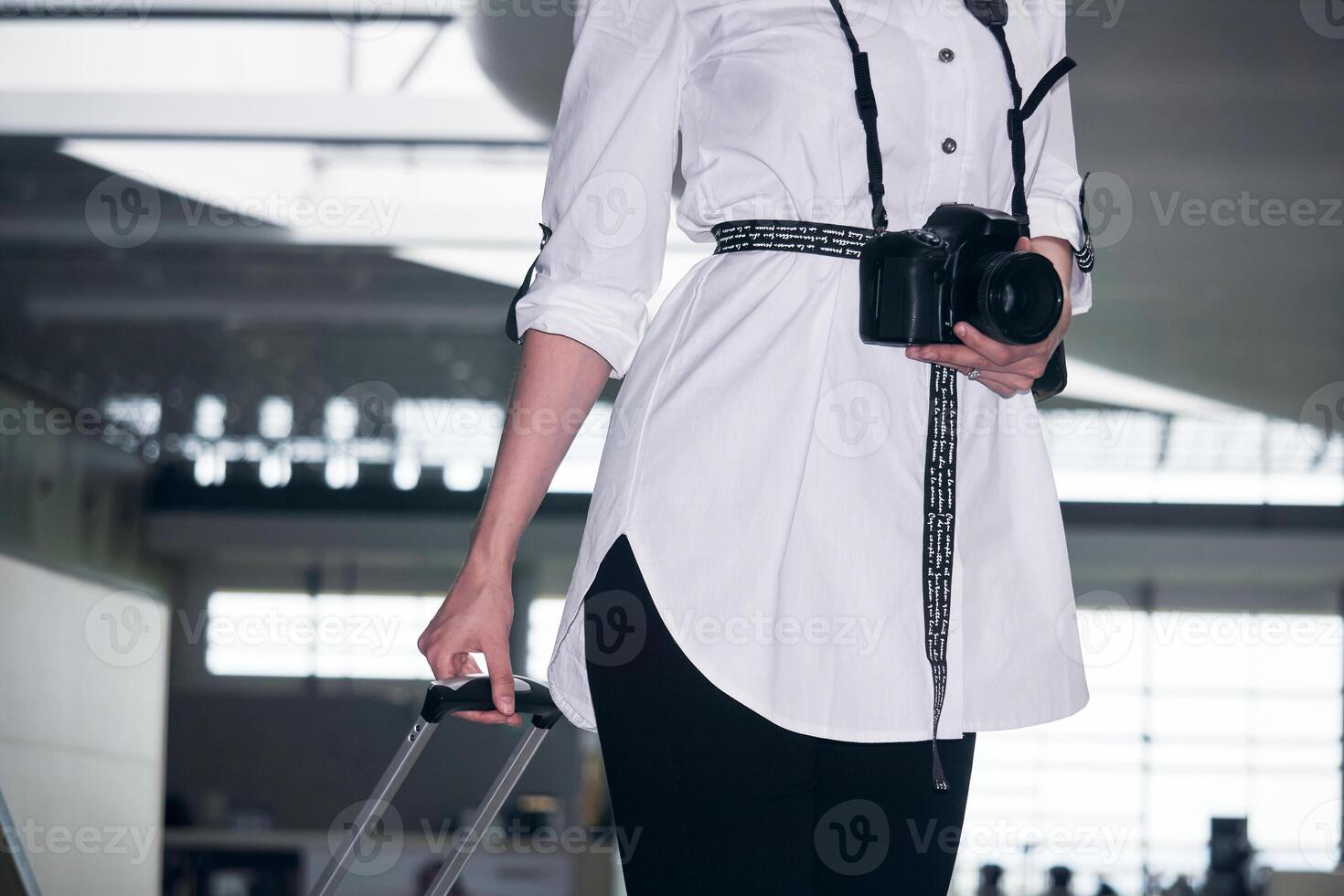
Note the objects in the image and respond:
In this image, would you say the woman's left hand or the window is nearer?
the woman's left hand

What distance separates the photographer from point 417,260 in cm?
653

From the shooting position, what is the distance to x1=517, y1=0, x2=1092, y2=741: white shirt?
0.61 m

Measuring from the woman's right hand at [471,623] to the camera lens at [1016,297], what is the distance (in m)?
0.27

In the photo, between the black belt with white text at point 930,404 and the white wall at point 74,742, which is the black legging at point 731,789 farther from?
the white wall at point 74,742

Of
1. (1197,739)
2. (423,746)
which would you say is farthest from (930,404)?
(1197,739)

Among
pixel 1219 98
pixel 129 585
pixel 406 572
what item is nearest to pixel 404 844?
pixel 1219 98

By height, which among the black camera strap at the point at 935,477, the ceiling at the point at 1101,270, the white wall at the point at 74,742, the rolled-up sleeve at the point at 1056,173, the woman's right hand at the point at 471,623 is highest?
the ceiling at the point at 1101,270

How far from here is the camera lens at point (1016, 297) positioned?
614mm

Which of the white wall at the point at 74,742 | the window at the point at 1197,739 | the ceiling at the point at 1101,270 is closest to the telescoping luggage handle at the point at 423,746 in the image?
the ceiling at the point at 1101,270

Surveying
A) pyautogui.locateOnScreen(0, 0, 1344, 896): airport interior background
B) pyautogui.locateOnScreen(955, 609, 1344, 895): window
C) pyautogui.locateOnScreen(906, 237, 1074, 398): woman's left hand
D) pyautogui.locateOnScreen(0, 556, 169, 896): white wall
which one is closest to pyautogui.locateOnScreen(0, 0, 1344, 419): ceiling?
pyautogui.locateOnScreen(0, 0, 1344, 896): airport interior background

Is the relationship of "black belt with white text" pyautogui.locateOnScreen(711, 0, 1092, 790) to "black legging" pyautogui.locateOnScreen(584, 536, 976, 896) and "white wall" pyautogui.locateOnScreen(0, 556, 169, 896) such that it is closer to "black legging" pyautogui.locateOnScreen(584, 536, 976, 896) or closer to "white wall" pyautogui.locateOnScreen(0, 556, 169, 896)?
"black legging" pyautogui.locateOnScreen(584, 536, 976, 896)

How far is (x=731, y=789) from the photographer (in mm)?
583

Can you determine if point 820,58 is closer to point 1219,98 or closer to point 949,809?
point 949,809

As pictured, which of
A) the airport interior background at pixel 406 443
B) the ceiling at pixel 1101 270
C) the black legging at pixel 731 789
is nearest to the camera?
the black legging at pixel 731 789
